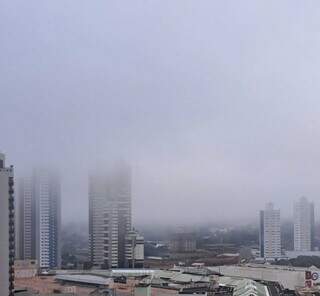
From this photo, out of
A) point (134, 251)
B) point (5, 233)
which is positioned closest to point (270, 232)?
point (134, 251)

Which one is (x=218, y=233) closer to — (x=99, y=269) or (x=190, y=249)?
(x=190, y=249)

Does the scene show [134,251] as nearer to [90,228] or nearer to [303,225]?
[90,228]

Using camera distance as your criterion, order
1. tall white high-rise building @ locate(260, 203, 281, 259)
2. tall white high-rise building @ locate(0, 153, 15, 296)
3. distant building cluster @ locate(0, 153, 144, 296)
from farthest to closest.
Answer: tall white high-rise building @ locate(260, 203, 281, 259) < distant building cluster @ locate(0, 153, 144, 296) < tall white high-rise building @ locate(0, 153, 15, 296)

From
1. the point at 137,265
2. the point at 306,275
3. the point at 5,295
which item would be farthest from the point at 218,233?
the point at 5,295

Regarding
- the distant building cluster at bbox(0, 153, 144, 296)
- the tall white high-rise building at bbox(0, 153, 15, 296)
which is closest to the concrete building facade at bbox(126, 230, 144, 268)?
the distant building cluster at bbox(0, 153, 144, 296)

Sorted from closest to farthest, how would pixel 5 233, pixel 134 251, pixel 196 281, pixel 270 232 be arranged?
pixel 5 233 < pixel 196 281 < pixel 134 251 < pixel 270 232

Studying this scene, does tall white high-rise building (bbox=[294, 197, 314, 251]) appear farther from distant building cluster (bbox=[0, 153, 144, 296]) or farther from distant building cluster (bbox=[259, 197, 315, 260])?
distant building cluster (bbox=[0, 153, 144, 296])
